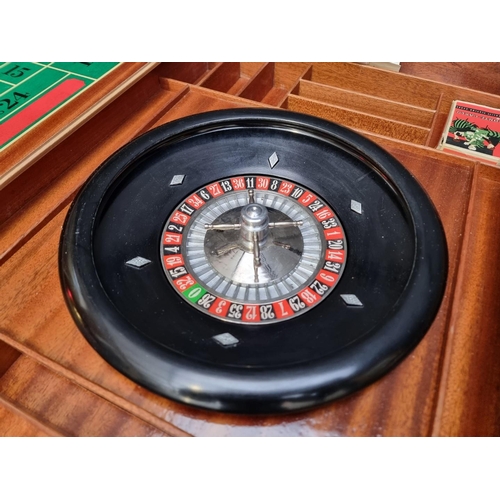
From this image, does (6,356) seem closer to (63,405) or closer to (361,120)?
(63,405)

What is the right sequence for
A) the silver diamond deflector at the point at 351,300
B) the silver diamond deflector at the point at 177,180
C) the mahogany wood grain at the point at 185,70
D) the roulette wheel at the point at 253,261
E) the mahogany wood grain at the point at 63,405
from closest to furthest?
the roulette wheel at the point at 253,261 → the mahogany wood grain at the point at 63,405 → the silver diamond deflector at the point at 351,300 → the silver diamond deflector at the point at 177,180 → the mahogany wood grain at the point at 185,70

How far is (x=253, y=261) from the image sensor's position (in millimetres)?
1933

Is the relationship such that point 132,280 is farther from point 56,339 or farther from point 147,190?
point 147,190

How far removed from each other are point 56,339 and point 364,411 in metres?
1.19

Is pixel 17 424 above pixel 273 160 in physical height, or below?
below

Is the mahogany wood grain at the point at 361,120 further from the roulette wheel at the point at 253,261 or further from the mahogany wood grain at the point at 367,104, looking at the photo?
the roulette wheel at the point at 253,261

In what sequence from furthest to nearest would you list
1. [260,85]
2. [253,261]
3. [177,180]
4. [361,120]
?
[260,85], [361,120], [177,180], [253,261]

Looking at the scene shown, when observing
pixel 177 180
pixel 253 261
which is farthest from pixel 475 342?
pixel 177 180

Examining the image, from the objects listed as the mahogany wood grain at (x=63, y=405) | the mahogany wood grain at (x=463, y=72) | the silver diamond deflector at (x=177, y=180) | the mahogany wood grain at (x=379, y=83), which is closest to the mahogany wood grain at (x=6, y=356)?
the mahogany wood grain at (x=63, y=405)

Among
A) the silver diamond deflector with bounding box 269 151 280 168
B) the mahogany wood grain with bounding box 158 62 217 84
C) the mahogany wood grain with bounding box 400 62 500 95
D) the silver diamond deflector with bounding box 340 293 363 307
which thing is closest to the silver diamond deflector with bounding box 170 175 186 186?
the silver diamond deflector with bounding box 269 151 280 168

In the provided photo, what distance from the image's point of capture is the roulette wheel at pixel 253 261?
1484 millimetres

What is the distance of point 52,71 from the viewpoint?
2818mm

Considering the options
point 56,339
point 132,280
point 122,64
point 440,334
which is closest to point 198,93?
point 122,64

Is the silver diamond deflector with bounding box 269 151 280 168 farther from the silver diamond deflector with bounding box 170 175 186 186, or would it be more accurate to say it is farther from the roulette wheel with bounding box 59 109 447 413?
the silver diamond deflector with bounding box 170 175 186 186
